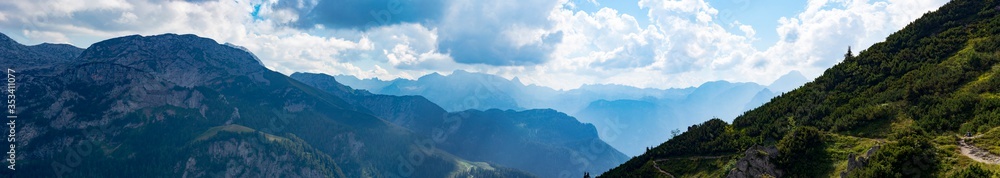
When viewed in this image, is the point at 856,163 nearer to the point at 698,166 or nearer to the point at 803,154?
the point at 803,154

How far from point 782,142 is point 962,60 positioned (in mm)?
38242

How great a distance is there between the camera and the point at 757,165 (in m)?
67.6

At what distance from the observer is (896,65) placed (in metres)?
95.6

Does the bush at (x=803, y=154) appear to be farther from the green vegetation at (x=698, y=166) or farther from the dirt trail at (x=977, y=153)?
the dirt trail at (x=977, y=153)

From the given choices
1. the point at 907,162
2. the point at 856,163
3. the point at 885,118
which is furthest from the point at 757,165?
the point at 885,118

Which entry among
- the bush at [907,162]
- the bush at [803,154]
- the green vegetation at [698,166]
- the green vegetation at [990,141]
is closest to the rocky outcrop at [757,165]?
the bush at [803,154]

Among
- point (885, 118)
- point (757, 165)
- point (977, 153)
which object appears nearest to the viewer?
point (977, 153)

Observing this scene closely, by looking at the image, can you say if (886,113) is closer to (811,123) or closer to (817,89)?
(811,123)

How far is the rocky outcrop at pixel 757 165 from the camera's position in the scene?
66.6 metres

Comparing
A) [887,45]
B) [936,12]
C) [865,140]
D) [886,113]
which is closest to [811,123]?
[886,113]

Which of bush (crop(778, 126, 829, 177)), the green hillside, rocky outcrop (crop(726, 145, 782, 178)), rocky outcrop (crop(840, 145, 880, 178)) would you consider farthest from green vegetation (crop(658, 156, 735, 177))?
rocky outcrop (crop(840, 145, 880, 178))

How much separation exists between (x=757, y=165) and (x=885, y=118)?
960 inches

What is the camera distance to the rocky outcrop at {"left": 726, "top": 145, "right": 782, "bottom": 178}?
6656 centimetres

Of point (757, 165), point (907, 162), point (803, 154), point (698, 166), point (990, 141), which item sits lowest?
point (698, 166)
